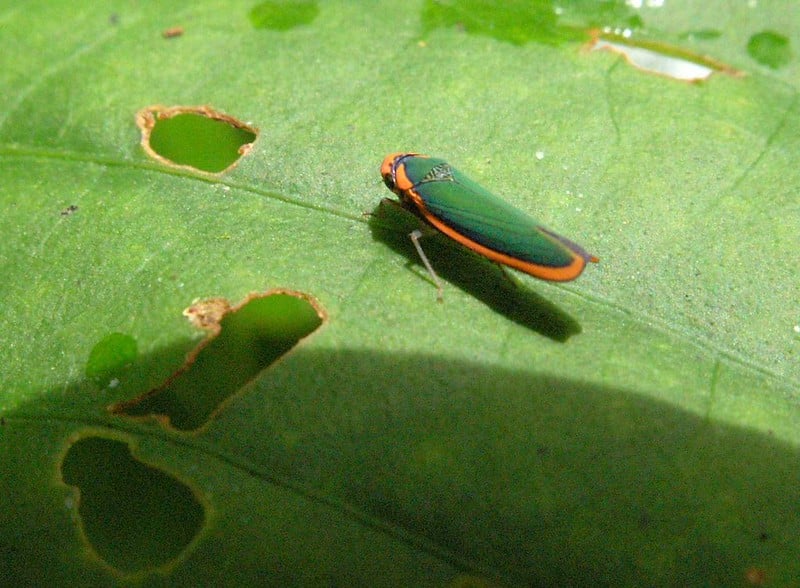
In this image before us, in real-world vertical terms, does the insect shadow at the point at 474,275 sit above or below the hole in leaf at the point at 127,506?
above

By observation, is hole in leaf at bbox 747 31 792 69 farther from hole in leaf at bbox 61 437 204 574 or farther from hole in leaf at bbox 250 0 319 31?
hole in leaf at bbox 61 437 204 574

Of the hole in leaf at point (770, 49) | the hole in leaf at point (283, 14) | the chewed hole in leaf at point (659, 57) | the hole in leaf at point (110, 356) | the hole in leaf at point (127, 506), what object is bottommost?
the hole in leaf at point (127, 506)

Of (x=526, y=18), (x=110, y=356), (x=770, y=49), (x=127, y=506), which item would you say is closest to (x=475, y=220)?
(x=526, y=18)

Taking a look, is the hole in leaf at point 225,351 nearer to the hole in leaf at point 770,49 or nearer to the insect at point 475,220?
the insect at point 475,220

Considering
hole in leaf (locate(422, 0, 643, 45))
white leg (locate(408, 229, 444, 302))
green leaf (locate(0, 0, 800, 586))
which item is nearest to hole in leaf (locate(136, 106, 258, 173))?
green leaf (locate(0, 0, 800, 586))

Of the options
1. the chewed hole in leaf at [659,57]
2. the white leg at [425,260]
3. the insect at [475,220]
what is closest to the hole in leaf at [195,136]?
the insect at [475,220]
